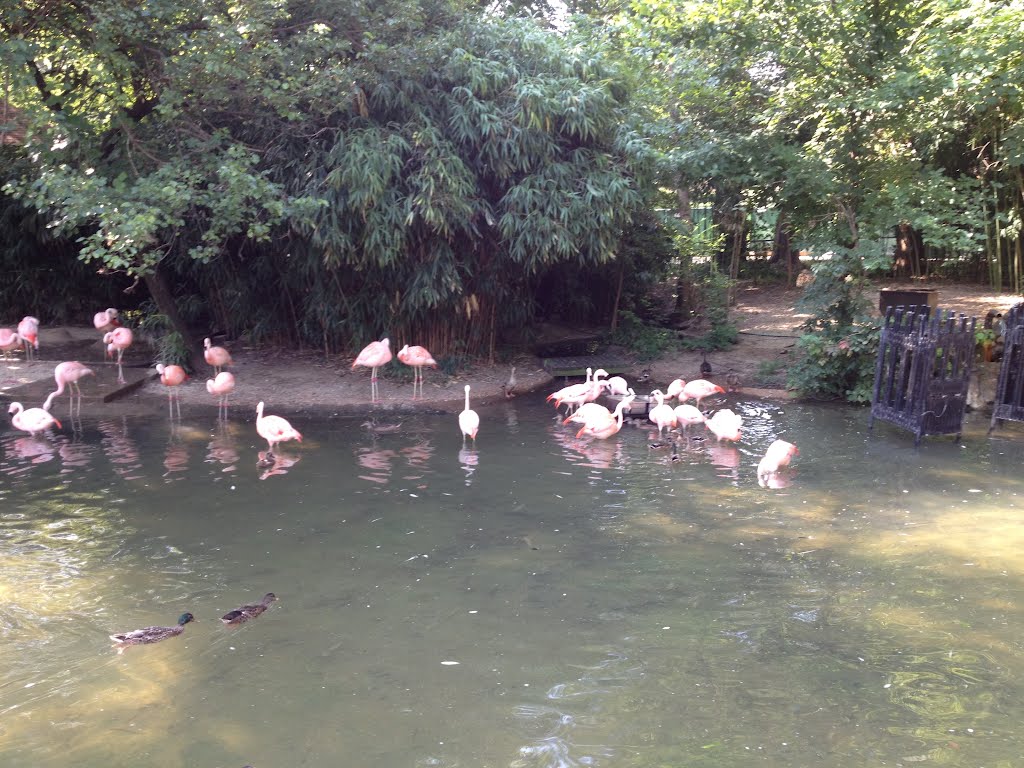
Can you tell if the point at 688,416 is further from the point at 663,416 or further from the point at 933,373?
the point at 933,373

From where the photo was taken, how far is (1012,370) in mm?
8727

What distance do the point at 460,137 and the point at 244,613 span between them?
275 inches

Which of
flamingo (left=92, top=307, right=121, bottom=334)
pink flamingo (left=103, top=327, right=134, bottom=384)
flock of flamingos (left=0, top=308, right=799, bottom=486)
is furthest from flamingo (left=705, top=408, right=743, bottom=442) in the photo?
flamingo (left=92, top=307, right=121, bottom=334)

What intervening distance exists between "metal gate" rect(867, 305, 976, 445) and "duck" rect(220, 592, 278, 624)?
248 inches

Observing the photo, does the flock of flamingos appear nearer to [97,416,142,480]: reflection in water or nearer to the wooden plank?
the wooden plank

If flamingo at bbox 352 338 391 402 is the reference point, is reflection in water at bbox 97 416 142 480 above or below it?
Answer: below

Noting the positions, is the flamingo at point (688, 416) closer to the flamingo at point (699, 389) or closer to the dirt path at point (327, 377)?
the flamingo at point (699, 389)

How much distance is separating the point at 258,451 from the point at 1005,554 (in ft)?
21.0

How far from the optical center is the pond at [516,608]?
3.90 meters

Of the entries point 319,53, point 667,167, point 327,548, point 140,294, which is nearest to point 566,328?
point 667,167

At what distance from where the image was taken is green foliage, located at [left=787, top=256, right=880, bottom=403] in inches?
393

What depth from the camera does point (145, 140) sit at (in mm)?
10047

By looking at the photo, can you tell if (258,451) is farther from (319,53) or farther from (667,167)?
(667,167)

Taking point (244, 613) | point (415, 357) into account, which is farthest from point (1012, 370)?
point (244, 613)
